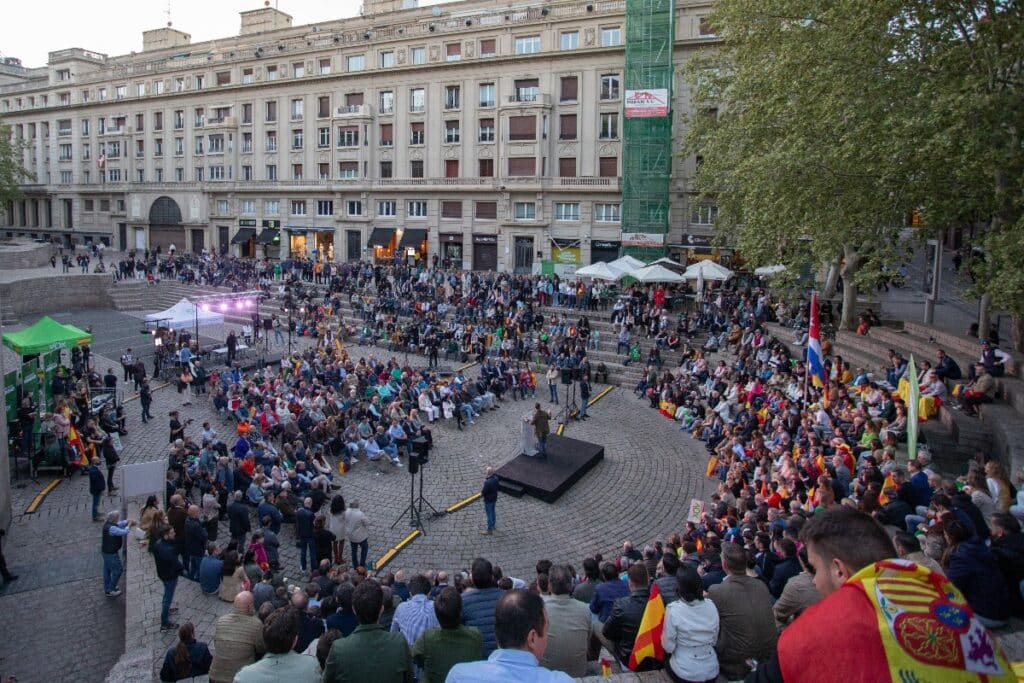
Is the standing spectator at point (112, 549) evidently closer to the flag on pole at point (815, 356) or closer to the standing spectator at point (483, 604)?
the standing spectator at point (483, 604)

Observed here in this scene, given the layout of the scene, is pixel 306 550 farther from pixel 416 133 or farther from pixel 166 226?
pixel 166 226

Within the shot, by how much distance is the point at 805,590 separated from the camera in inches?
233

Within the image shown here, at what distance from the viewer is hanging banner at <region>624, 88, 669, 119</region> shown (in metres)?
40.5

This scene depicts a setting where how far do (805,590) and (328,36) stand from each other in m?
56.9

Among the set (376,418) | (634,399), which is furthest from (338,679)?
(634,399)

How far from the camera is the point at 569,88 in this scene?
45219mm

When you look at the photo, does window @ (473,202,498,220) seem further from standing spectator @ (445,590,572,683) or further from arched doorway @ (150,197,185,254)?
standing spectator @ (445,590,572,683)

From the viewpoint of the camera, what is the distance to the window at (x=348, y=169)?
174 ft

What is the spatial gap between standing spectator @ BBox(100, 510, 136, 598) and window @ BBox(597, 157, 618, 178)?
126 ft

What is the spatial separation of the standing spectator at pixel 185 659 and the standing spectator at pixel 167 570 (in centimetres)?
255

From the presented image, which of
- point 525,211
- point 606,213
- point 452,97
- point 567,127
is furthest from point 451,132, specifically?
point 606,213

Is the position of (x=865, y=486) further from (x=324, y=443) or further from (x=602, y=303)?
(x=602, y=303)

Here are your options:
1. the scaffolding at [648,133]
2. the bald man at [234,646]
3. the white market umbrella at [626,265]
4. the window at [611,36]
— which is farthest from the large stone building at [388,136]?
the bald man at [234,646]

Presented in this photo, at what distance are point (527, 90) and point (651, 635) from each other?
45.3 m
